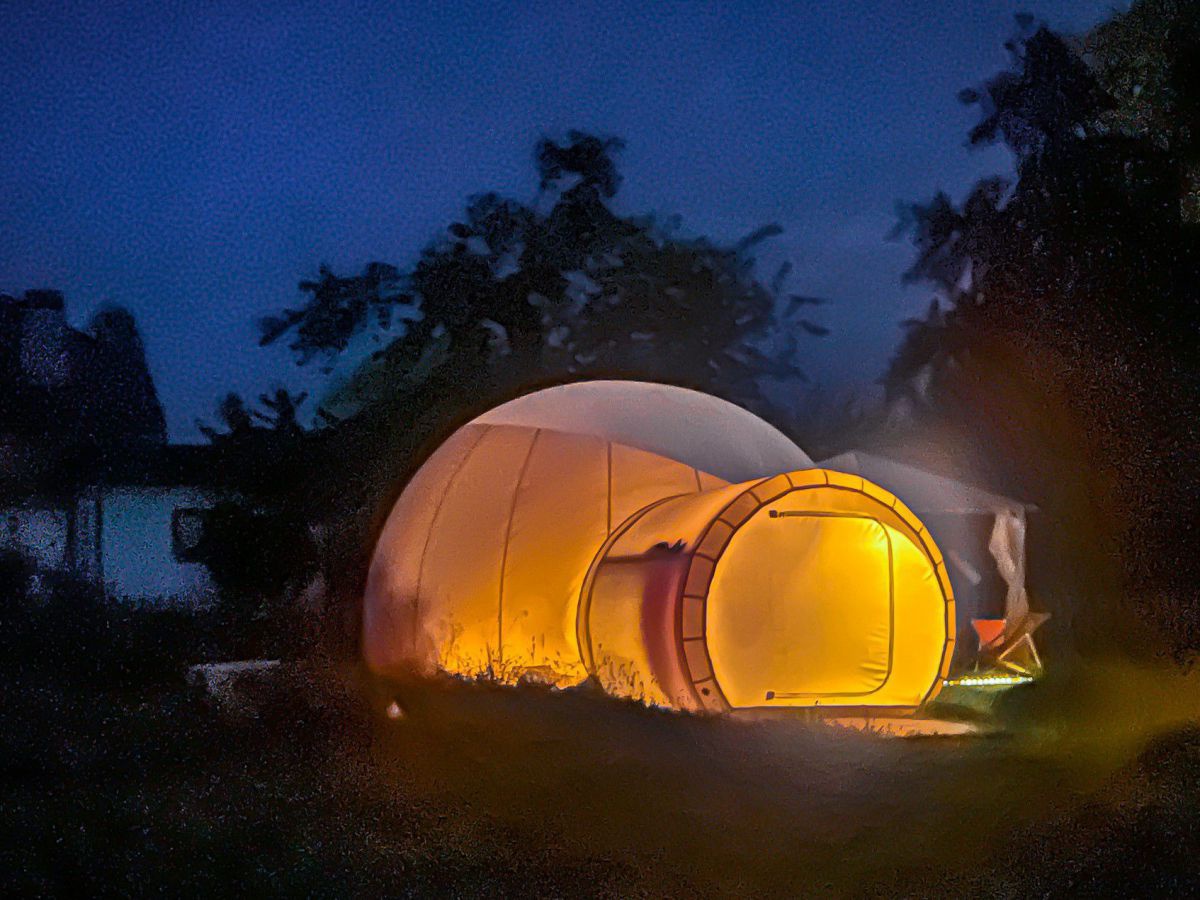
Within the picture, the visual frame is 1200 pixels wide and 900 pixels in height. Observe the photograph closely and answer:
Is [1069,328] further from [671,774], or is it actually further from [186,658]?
[186,658]

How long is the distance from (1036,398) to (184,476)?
509 cm

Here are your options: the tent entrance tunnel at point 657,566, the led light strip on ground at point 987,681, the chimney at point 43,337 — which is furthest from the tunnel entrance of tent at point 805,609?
the chimney at point 43,337

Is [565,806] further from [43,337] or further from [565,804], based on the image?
[43,337]

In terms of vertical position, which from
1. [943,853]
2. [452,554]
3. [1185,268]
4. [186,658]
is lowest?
[943,853]

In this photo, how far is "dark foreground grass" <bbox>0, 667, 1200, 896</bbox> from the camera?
3301mm

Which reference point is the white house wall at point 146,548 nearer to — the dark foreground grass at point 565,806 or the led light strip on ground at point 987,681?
the dark foreground grass at point 565,806

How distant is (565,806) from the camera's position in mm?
3582

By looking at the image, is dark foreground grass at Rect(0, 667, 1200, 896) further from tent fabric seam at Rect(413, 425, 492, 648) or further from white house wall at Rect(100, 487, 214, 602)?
tent fabric seam at Rect(413, 425, 492, 648)

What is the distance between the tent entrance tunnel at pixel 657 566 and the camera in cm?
526

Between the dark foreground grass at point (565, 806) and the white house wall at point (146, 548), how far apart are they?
2.88ft

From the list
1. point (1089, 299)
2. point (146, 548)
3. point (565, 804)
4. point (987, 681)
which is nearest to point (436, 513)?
point (146, 548)

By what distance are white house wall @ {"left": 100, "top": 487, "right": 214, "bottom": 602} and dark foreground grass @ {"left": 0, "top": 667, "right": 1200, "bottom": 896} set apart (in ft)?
2.88

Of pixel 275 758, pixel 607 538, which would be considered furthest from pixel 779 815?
pixel 607 538

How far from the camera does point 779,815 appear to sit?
3.63 meters
